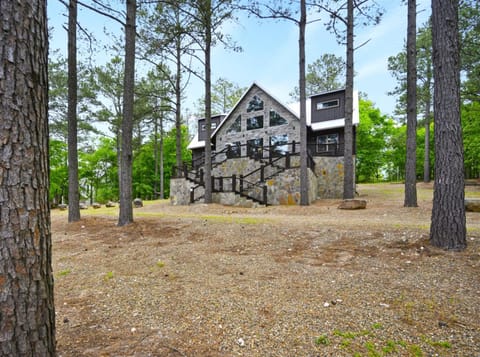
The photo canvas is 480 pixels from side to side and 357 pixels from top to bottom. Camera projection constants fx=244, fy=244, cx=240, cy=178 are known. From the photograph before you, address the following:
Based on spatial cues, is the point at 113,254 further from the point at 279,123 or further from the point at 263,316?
the point at 279,123

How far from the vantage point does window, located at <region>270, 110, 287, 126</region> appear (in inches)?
670

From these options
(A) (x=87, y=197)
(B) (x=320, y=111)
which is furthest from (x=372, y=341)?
(A) (x=87, y=197)

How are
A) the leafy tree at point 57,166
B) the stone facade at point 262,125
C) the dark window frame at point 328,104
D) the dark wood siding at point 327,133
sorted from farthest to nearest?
the leafy tree at point 57,166
the stone facade at point 262,125
the dark window frame at point 328,104
the dark wood siding at point 327,133

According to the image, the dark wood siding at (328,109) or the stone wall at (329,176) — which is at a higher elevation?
the dark wood siding at (328,109)

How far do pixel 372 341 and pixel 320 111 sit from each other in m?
17.1

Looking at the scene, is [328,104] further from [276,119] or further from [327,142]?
[276,119]

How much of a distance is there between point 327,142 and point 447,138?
43.7 feet

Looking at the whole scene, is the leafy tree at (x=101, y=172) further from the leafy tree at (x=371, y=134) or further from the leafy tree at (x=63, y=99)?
the leafy tree at (x=371, y=134)

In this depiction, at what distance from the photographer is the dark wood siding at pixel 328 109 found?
53.6ft

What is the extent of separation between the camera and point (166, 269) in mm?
3449

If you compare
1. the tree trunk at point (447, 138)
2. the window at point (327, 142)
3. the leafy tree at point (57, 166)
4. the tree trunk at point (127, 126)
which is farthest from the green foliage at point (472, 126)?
the leafy tree at point (57, 166)

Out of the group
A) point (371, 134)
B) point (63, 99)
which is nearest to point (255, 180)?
point (63, 99)

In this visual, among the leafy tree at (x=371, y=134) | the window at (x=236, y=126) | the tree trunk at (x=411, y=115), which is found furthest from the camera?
the leafy tree at (x=371, y=134)

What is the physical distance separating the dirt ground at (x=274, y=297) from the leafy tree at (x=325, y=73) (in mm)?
24494
